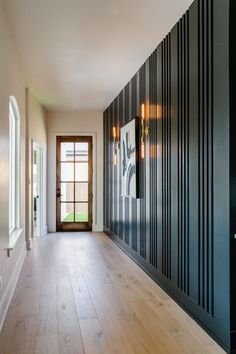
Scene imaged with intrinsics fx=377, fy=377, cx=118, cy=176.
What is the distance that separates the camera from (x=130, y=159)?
581cm

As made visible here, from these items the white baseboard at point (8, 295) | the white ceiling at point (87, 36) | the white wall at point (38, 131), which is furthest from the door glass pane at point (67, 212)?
the white baseboard at point (8, 295)

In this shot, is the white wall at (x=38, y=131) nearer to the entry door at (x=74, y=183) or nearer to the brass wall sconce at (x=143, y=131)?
the entry door at (x=74, y=183)

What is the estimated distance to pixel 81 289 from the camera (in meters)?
4.24

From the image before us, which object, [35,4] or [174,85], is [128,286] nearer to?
[174,85]

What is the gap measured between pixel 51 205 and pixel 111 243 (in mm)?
2210

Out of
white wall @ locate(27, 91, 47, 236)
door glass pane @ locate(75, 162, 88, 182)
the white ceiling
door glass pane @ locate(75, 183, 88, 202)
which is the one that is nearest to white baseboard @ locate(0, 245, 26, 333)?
white wall @ locate(27, 91, 47, 236)

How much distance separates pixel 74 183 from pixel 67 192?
274 mm

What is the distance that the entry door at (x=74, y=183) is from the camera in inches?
356

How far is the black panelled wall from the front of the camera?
8.96 ft

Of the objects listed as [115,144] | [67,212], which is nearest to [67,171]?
[67,212]

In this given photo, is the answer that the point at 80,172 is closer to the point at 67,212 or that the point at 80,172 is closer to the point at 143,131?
the point at 67,212

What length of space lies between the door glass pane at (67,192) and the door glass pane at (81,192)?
0.12m

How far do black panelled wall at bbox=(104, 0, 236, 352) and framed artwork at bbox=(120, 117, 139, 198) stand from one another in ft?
0.89

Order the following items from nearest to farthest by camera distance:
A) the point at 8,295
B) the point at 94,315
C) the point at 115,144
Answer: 1. the point at 94,315
2. the point at 8,295
3. the point at 115,144
